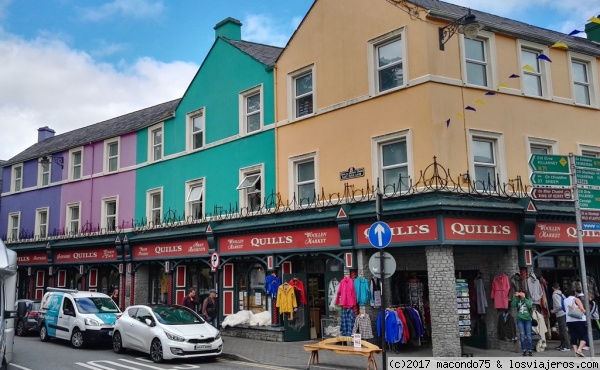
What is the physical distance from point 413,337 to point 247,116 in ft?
33.1

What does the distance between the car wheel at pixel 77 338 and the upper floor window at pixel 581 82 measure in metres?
17.0

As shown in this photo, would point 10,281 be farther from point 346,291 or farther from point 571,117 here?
point 571,117

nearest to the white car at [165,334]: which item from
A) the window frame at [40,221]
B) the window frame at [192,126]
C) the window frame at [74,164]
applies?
the window frame at [192,126]

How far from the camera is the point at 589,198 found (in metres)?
10.1

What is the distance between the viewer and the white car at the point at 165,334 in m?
13.9

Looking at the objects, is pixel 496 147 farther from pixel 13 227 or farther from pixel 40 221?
pixel 13 227

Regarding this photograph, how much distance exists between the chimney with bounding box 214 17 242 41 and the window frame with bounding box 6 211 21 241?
17.6m

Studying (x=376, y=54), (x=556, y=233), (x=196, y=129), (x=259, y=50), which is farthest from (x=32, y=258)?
(x=556, y=233)

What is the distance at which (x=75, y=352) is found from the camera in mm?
16156

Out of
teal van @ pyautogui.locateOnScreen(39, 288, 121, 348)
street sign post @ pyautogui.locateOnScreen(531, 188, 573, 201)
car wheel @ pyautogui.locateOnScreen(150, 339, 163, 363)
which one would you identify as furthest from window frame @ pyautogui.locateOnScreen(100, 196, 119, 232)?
street sign post @ pyautogui.locateOnScreen(531, 188, 573, 201)

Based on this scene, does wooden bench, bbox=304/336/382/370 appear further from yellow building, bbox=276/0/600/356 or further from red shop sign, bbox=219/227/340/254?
red shop sign, bbox=219/227/340/254

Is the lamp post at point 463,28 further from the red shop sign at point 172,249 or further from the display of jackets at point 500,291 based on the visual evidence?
the red shop sign at point 172,249

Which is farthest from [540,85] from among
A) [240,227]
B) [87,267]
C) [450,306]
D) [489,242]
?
[87,267]

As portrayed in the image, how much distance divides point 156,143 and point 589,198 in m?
19.3
